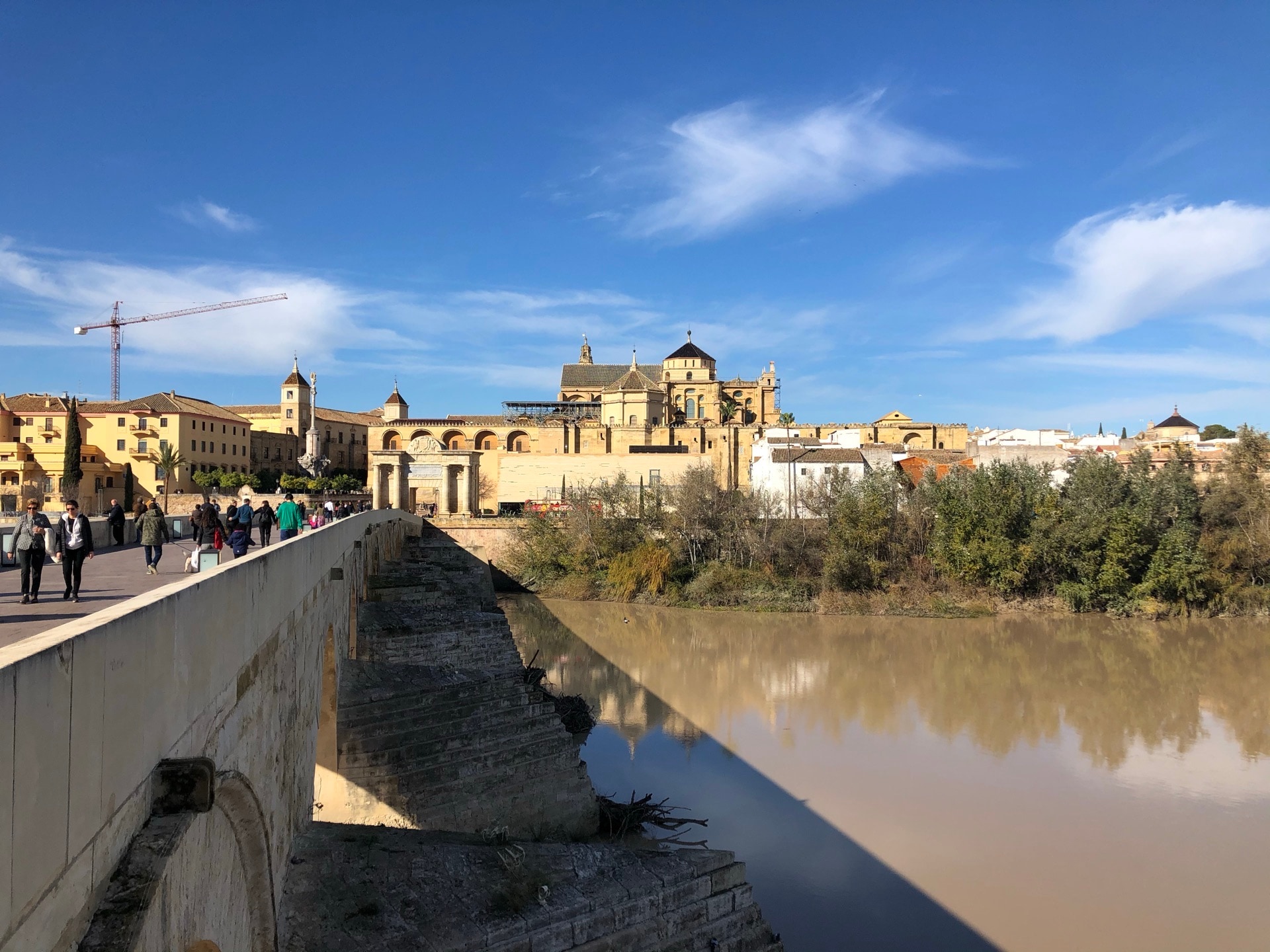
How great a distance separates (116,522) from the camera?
1312 cm

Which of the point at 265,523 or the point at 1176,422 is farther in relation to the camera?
the point at 1176,422

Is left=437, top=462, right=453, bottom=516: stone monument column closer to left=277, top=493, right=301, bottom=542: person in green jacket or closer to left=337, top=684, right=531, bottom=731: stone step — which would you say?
left=277, top=493, right=301, bottom=542: person in green jacket

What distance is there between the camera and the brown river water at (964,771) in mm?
10203

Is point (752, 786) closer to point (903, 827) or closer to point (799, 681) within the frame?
point (903, 827)

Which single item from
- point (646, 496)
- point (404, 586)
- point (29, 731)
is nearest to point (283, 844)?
point (29, 731)

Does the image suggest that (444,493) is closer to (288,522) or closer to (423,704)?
(288,522)

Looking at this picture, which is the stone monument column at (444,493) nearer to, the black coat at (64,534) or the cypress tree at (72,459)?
the cypress tree at (72,459)

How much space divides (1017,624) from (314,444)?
40.6 metres

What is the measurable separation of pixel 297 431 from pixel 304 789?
6164 cm

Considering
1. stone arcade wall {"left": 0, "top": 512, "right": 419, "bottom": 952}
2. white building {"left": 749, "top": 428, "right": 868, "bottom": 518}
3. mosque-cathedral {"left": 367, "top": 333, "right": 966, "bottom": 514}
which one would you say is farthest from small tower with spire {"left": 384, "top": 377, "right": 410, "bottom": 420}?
stone arcade wall {"left": 0, "top": 512, "right": 419, "bottom": 952}

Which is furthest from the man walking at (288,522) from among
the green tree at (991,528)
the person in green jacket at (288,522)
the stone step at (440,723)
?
the green tree at (991,528)

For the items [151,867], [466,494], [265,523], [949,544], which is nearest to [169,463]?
[466,494]

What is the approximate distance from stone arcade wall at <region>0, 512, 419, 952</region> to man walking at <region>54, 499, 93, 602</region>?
2025mm

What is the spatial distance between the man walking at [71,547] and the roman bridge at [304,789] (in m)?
1.74
